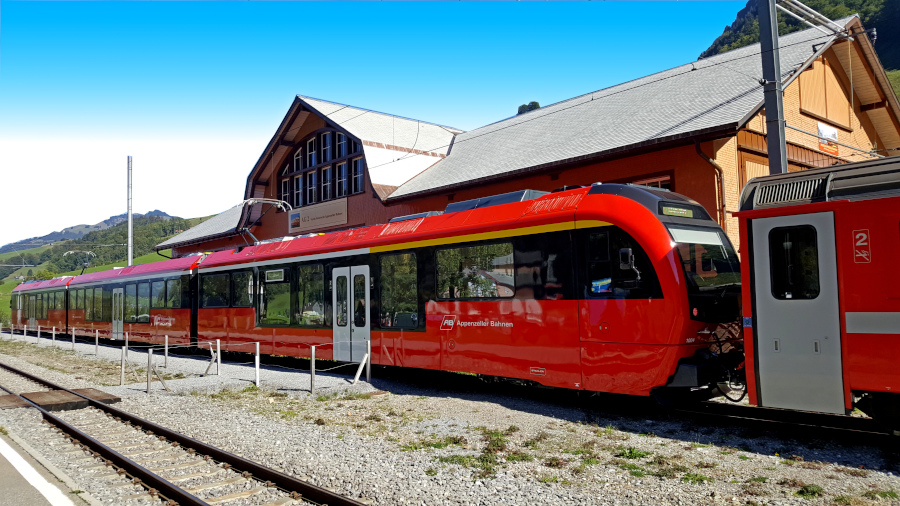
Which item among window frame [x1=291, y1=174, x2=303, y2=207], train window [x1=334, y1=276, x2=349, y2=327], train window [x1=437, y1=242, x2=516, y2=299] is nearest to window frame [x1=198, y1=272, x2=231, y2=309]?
train window [x1=334, y1=276, x2=349, y2=327]

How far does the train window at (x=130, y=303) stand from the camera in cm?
2564

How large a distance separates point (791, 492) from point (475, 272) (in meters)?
6.47

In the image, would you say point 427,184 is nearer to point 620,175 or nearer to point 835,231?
point 620,175

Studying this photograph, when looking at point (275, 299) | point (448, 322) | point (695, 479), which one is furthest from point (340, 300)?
point (695, 479)

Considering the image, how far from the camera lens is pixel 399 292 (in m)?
13.2

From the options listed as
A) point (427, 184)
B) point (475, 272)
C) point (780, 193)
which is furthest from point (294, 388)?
point (427, 184)

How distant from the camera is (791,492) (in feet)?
19.0

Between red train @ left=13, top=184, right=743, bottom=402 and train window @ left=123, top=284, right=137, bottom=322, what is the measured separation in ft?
Result: 34.5

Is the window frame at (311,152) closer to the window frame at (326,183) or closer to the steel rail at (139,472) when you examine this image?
the window frame at (326,183)

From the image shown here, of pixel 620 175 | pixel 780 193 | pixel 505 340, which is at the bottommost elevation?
pixel 505 340

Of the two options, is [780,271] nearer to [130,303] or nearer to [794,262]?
[794,262]

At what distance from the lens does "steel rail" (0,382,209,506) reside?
6.20 metres

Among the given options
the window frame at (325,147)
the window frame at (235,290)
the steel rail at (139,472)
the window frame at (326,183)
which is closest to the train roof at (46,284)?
the window frame at (326,183)

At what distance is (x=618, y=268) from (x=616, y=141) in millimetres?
9532
